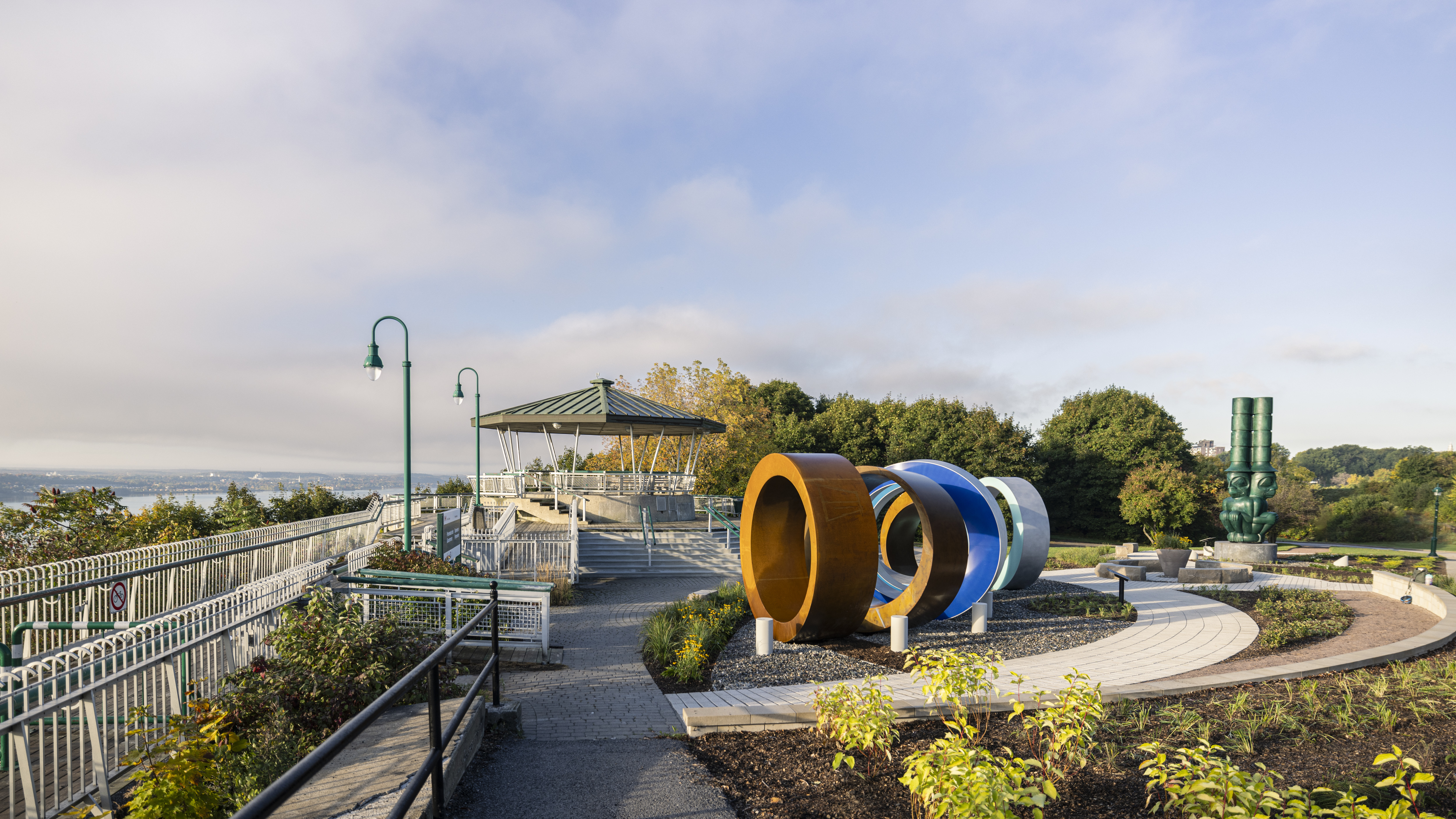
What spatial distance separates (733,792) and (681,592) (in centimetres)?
1191

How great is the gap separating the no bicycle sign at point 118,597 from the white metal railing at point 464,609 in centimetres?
344

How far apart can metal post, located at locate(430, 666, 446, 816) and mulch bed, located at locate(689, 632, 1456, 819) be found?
1.89m

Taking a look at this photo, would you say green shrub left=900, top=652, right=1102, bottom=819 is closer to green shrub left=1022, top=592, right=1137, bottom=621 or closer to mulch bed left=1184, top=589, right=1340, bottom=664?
mulch bed left=1184, top=589, right=1340, bottom=664

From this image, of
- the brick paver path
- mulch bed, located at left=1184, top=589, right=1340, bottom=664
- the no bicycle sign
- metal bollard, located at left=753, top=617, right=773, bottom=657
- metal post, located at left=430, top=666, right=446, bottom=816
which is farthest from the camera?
the no bicycle sign

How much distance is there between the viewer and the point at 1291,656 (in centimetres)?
916

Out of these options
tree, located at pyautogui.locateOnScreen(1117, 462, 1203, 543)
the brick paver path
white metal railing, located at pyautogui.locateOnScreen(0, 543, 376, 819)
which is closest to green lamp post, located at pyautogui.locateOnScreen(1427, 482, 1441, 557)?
tree, located at pyautogui.locateOnScreen(1117, 462, 1203, 543)

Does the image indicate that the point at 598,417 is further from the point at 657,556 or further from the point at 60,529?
the point at 60,529

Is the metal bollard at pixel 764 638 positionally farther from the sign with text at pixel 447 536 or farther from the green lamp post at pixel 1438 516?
the green lamp post at pixel 1438 516

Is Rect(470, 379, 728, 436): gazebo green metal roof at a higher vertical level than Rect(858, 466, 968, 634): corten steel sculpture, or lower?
higher

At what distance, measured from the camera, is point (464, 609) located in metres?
10.5

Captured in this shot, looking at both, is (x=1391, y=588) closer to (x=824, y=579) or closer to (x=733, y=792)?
(x=824, y=579)

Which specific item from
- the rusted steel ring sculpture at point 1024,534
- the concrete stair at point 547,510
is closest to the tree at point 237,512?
the concrete stair at point 547,510

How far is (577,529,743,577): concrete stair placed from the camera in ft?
66.6

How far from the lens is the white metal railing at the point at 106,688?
459 cm
